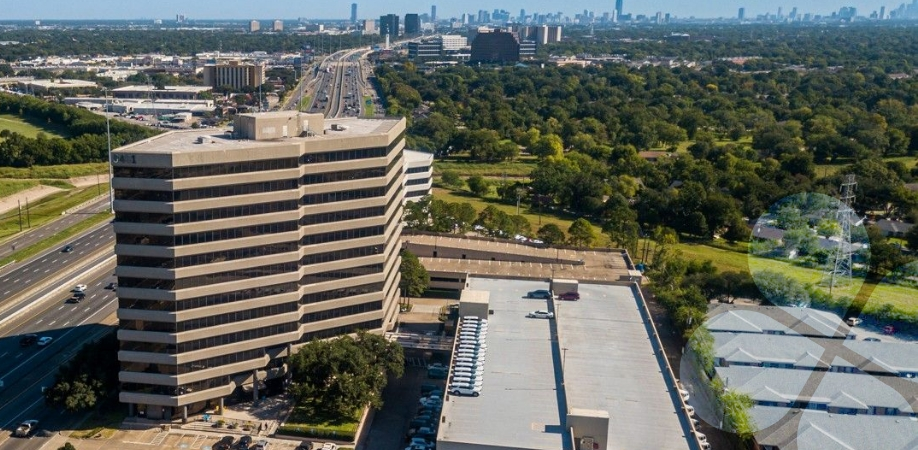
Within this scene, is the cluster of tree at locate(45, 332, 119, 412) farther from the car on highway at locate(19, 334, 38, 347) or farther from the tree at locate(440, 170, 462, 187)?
the tree at locate(440, 170, 462, 187)

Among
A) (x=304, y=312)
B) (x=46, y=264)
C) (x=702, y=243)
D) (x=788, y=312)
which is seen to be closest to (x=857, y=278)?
(x=788, y=312)

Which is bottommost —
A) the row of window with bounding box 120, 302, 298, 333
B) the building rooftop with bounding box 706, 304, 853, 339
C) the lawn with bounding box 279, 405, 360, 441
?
the lawn with bounding box 279, 405, 360, 441

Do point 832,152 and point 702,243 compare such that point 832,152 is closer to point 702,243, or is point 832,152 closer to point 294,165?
point 702,243

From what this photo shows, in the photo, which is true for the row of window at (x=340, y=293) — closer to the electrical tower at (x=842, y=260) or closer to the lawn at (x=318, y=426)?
the lawn at (x=318, y=426)

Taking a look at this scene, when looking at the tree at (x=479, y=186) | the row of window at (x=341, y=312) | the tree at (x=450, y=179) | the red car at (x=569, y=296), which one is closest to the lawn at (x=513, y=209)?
the tree at (x=479, y=186)

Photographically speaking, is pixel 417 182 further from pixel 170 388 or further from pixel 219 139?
pixel 170 388

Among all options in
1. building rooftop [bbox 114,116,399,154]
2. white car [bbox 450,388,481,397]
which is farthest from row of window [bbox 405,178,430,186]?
white car [bbox 450,388,481,397]

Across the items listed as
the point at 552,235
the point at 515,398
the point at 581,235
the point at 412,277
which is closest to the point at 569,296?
the point at 412,277
